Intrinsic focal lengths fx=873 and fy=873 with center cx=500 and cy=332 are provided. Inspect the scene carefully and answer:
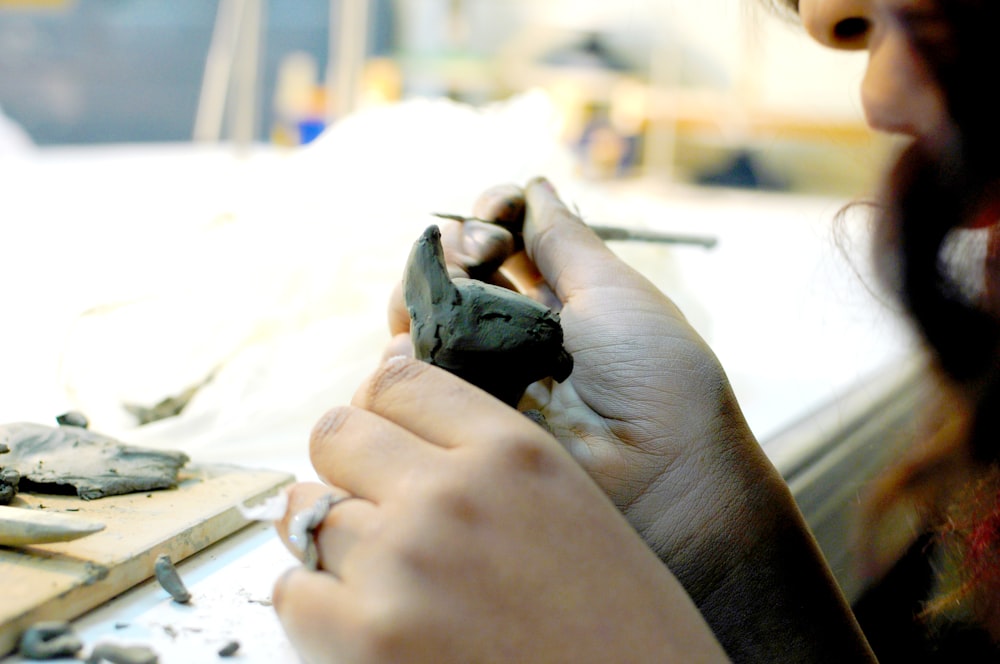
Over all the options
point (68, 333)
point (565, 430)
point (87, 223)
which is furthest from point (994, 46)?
point (87, 223)

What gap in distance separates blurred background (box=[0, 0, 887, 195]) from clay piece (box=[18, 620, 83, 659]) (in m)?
2.00

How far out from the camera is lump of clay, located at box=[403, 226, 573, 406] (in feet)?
1.77

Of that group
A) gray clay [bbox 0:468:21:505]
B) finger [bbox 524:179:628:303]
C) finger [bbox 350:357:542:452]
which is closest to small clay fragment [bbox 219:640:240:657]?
finger [bbox 350:357:542:452]

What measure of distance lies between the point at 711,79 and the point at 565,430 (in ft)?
11.1

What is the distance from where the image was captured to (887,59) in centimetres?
61

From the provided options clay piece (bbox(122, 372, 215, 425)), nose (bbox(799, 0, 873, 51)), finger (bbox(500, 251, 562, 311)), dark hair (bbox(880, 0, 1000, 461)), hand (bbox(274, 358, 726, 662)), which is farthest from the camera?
clay piece (bbox(122, 372, 215, 425))

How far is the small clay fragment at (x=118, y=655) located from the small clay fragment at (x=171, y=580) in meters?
0.08

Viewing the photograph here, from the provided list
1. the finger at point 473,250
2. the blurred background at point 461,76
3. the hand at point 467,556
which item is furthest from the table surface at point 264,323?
the blurred background at point 461,76

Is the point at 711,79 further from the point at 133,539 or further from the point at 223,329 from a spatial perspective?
the point at 133,539

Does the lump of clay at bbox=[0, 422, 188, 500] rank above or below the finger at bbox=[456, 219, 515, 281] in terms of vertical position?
below

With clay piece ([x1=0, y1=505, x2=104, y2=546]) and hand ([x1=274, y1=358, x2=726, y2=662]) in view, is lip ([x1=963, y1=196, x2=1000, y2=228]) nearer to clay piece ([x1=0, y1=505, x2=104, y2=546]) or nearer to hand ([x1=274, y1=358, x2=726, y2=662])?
hand ([x1=274, y1=358, x2=726, y2=662])

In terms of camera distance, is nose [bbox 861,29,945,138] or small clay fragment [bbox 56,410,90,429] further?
small clay fragment [bbox 56,410,90,429]

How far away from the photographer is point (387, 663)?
1.32 ft

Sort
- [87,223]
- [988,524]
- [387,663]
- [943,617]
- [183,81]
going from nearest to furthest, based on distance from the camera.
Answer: [387,663]
[988,524]
[943,617]
[87,223]
[183,81]
